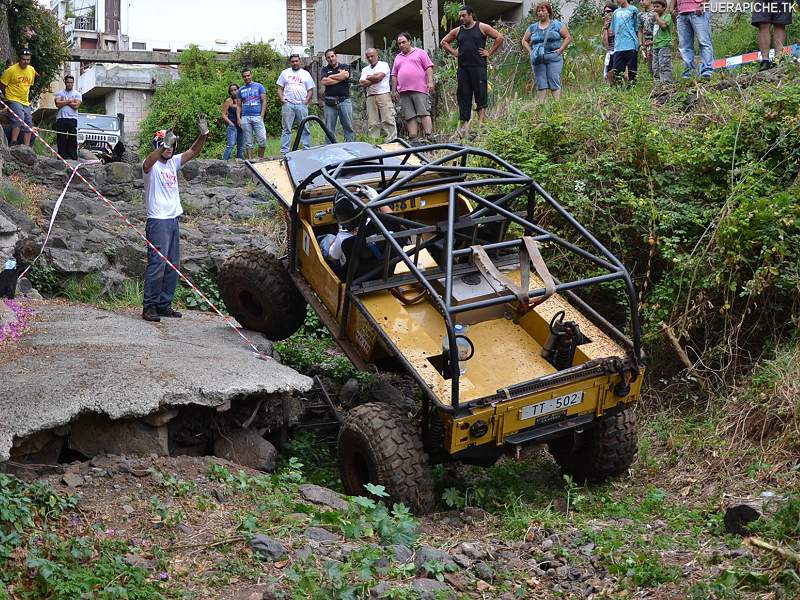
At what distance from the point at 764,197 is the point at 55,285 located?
24.0 feet

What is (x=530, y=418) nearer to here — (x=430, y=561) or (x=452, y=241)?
(x=452, y=241)

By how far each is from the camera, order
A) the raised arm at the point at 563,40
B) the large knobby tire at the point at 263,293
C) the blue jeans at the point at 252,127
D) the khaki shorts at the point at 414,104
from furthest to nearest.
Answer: the blue jeans at the point at 252,127, the khaki shorts at the point at 414,104, the raised arm at the point at 563,40, the large knobby tire at the point at 263,293

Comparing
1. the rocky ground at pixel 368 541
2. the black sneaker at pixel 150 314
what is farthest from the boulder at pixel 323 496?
the black sneaker at pixel 150 314

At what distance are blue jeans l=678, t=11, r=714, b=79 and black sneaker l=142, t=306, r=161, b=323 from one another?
6.78 metres

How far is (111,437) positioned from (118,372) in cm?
55

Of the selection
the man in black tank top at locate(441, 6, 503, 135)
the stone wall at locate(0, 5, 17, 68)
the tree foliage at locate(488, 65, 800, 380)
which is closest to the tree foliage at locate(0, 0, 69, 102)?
the stone wall at locate(0, 5, 17, 68)

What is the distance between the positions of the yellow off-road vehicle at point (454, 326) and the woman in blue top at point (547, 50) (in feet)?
18.8

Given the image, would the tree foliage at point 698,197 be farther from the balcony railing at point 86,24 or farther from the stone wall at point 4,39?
the balcony railing at point 86,24

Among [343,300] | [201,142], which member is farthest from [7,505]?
[201,142]

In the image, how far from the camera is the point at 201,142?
8945 millimetres

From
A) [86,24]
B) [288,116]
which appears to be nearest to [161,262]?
[288,116]

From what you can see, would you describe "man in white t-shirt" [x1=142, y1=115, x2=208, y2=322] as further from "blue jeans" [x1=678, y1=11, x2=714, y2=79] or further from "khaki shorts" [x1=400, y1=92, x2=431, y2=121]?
"blue jeans" [x1=678, y1=11, x2=714, y2=79]

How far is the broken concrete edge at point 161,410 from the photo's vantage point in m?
5.71

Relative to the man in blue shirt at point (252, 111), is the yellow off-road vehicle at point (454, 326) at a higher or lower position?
lower
